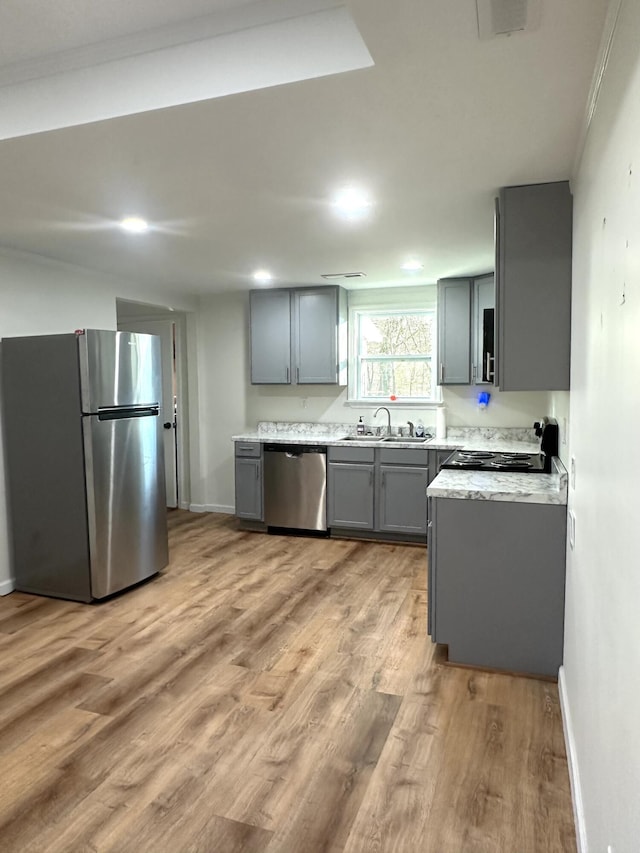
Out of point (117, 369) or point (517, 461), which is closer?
point (517, 461)

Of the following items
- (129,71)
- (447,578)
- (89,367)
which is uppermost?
(129,71)

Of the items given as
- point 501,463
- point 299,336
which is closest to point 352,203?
point 501,463

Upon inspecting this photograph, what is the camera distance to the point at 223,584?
3869 mm

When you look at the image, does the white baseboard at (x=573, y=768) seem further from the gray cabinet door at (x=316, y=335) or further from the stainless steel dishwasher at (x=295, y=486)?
the gray cabinet door at (x=316, y=335)

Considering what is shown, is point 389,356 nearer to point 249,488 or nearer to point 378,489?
point 378,489

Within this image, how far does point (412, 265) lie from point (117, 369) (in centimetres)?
233

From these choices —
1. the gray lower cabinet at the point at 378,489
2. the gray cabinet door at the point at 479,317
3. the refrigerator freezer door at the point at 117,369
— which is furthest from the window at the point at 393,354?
the refrigerator freezer door at the point at 117,369

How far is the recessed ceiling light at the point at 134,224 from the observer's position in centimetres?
301

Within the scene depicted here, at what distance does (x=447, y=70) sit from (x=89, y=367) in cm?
266

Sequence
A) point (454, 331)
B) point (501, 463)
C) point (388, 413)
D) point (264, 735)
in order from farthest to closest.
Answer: point (388, 413) < point (454, 331) < point (501, 463) < point (264, 735)

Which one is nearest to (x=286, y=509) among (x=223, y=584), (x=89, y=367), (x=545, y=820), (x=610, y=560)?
(x=223, y=584)

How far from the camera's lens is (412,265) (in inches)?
167

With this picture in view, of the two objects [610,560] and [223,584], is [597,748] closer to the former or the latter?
[610,560]

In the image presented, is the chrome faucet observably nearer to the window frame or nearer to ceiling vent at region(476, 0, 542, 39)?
the window frame
